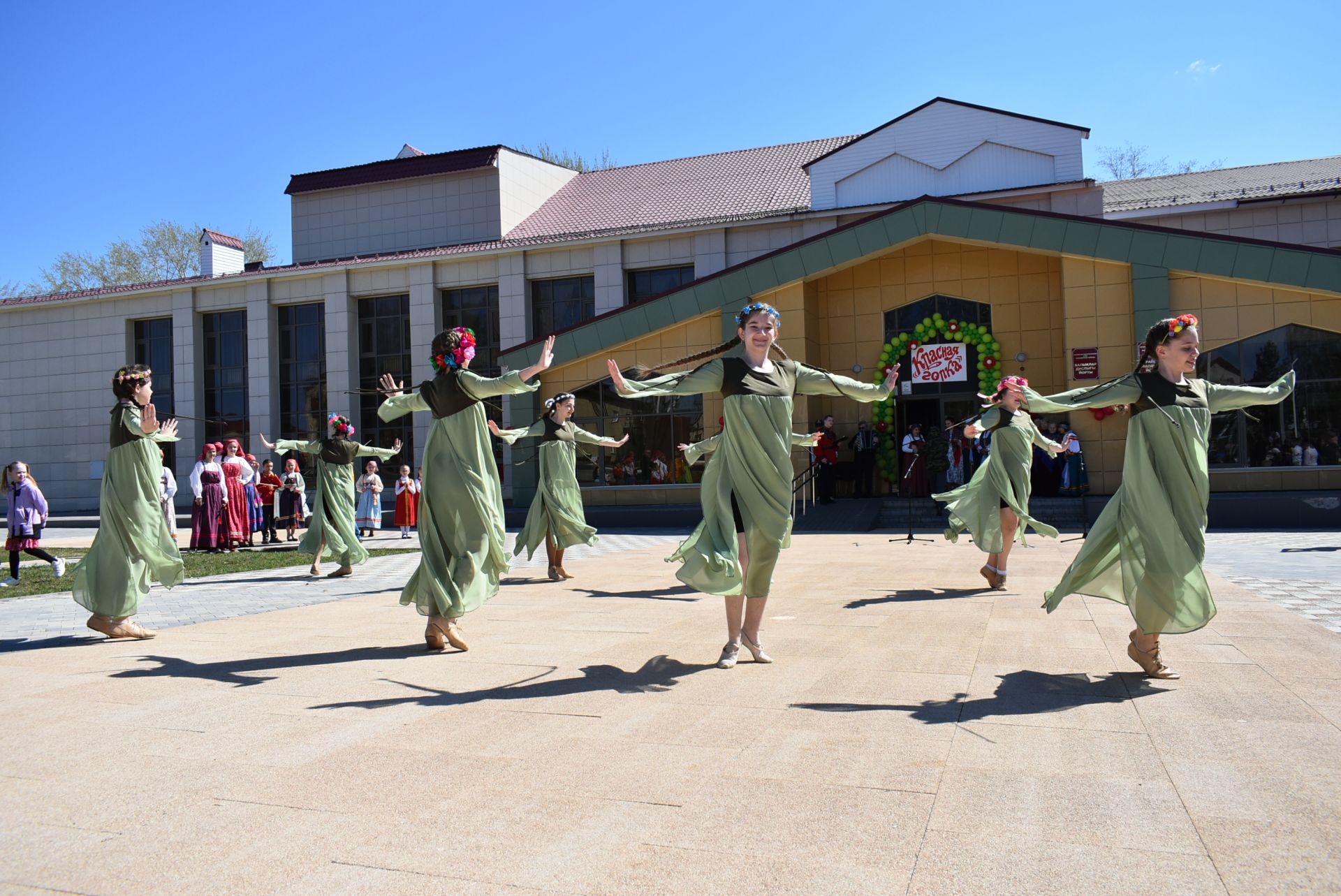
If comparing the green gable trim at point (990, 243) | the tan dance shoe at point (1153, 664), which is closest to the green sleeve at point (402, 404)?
the tan dance shoe at point (1153, 664)

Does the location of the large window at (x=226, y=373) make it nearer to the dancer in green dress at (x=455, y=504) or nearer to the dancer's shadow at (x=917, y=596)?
the dancer's shadow at (x=917, y=596)

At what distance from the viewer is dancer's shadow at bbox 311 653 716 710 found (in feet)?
16.8

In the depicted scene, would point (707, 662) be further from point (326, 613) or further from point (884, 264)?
point (884, 264)

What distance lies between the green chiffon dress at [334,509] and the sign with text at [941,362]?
604 inches

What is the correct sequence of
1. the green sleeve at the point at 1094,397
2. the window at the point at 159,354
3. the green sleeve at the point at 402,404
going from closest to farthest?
the green sleeve at the point at 1094,397
the green sleeve at the point at 402,404
the window at the point at 159,354

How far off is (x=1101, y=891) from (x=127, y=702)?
486 cm

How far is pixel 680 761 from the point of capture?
398 cm

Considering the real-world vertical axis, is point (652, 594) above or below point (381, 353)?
below

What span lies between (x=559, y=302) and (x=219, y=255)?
15411mm

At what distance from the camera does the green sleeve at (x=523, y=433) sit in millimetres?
10367

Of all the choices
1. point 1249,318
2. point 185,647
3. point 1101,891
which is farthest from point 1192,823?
point 1249,318

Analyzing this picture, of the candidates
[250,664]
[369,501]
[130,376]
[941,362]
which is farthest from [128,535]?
[941,362]

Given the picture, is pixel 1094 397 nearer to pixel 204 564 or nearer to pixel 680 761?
pixel 680 761

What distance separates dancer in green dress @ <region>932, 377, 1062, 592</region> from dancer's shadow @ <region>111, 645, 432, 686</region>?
18.7 feet
